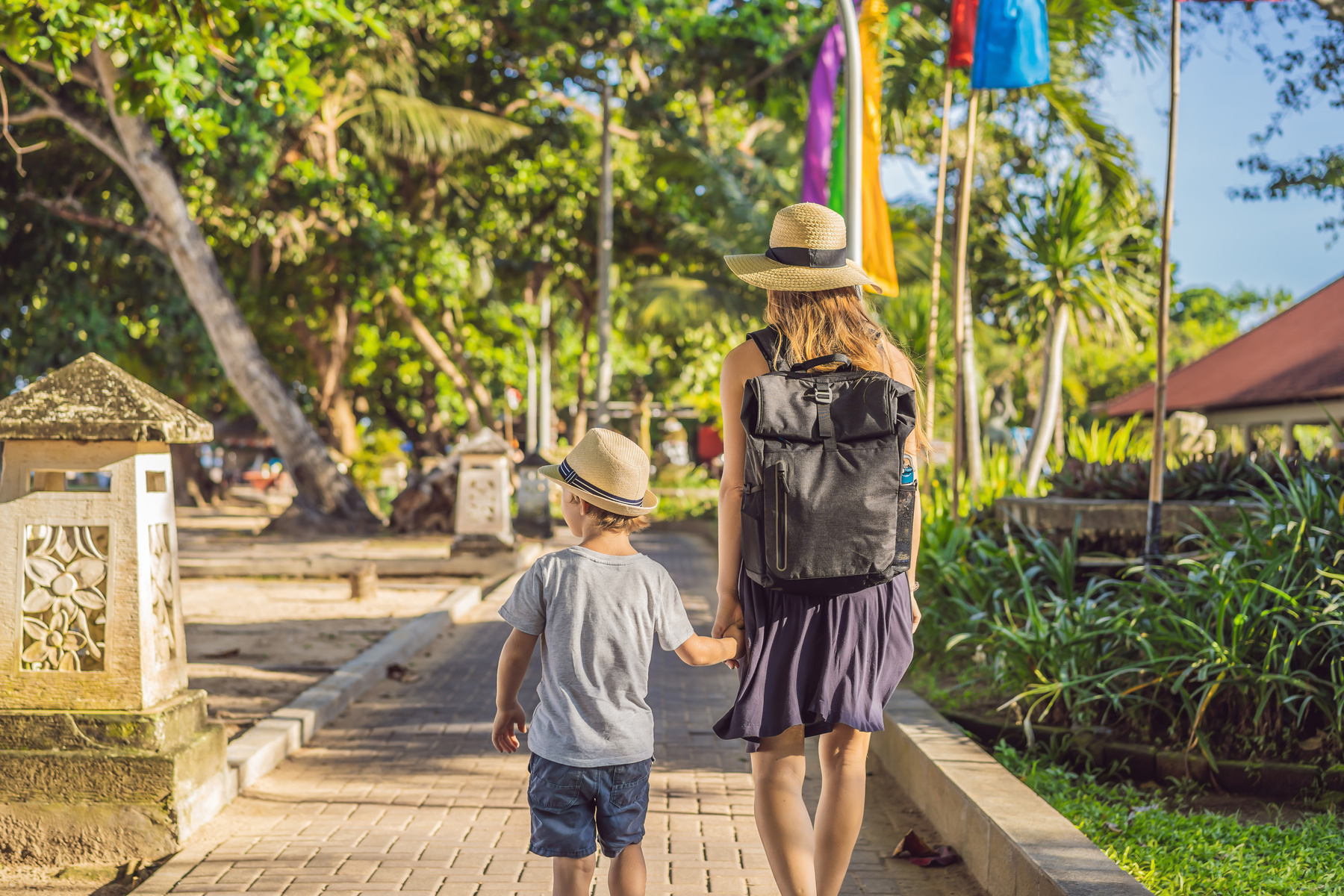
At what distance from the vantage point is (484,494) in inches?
571

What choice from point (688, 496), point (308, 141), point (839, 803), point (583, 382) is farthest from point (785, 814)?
point (583, 382)

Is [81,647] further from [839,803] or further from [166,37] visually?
[166,37]

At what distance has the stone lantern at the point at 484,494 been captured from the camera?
14.3 m

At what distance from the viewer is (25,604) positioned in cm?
397

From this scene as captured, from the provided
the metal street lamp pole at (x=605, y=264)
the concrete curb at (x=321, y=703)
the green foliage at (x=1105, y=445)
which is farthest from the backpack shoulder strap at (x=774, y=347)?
the metal street lamp pole at (x=605, y=264)

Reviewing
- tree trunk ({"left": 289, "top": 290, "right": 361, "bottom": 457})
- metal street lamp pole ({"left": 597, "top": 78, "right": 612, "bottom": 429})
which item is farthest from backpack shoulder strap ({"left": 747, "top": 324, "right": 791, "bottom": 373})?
tree trunk ({"left": 289, "top": 290, "right": 361, "bottom": 457})

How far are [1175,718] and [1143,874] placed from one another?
1.28 m

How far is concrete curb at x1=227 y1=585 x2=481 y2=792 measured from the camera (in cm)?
491

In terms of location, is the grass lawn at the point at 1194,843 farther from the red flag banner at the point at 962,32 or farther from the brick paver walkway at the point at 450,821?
the red flag banner at the point at 962,32

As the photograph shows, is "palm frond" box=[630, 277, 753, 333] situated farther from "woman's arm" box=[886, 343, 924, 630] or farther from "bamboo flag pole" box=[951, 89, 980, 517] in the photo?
"woman's arm" box=[886, 343, 924, 630]

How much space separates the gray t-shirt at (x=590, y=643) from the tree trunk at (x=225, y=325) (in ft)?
40.2

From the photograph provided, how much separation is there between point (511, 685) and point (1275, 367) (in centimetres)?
1589

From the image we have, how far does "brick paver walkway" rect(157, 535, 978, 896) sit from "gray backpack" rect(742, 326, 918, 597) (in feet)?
5.00

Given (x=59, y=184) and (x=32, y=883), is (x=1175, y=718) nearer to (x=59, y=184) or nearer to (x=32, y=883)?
(x=32, y=883)
